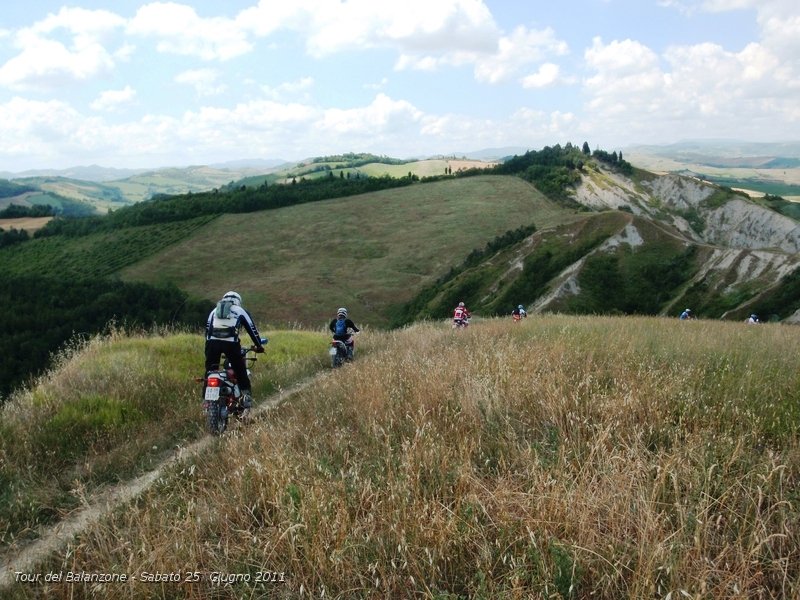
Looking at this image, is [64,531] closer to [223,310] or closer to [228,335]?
[228,335]

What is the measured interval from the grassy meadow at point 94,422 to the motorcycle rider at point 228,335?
1.03 metres

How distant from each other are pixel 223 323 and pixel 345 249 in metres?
93.2

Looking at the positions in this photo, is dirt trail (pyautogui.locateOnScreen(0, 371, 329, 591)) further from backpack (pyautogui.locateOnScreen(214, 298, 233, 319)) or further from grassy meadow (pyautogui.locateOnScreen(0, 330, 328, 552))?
backpack (pyautogui.locateOnScreen(214, 298, 233, 319))

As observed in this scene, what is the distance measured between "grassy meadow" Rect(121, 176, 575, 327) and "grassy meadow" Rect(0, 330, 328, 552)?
54108 mm

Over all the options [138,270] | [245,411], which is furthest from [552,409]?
[138,270]

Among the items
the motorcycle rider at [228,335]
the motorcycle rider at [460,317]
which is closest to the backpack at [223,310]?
the motorcycle rider at [228,335]

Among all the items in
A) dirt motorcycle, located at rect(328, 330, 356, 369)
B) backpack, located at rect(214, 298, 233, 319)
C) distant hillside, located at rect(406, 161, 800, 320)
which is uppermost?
backpack, located at rect(214, 298, 233, 319)

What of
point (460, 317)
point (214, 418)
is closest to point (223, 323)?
point (214, 418)

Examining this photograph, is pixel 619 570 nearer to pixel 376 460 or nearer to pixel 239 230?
pixel 376 460

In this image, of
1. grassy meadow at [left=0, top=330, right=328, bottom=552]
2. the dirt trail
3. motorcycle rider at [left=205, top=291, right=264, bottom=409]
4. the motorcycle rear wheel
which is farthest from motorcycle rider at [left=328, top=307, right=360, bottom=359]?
the dirt trail

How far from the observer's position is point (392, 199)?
12938cm

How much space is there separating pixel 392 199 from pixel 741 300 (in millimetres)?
91610

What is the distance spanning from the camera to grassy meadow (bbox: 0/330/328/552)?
20.0 feet

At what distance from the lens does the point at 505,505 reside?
153 inches
